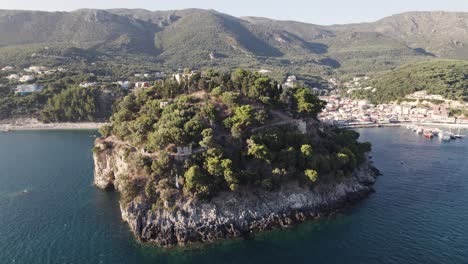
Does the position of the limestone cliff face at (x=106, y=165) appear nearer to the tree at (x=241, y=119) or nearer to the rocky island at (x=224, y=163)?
the rocky island at (x=224, y=163)

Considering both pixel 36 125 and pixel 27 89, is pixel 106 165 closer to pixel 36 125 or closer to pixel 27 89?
pixel 36 125

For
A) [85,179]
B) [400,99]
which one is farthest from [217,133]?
[400,99]

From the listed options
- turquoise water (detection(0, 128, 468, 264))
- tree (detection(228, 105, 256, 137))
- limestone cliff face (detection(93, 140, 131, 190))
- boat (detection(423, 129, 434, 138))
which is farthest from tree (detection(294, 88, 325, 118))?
boat (detection(423, 129, 434, 138))

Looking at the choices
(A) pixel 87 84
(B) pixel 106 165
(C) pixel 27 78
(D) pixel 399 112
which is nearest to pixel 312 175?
(B) pixel 106 165

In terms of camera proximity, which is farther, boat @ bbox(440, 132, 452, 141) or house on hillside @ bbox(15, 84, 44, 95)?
house on hillside @ bbox(15, 84, 44, 95)

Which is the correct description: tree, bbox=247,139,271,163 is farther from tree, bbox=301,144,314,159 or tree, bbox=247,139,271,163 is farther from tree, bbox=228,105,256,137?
tree, bbox=301,144,314,159

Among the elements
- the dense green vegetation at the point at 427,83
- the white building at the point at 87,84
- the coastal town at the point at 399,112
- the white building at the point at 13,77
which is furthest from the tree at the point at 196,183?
the white building at the point at 13,77
